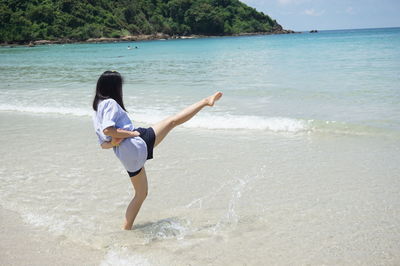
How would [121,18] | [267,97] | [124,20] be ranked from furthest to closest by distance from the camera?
[124,20], [121,18], [267,97]

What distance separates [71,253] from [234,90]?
11051 mm

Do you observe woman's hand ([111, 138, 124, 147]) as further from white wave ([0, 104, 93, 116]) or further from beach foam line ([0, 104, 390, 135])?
white wave ([0, 104, 93, 116])

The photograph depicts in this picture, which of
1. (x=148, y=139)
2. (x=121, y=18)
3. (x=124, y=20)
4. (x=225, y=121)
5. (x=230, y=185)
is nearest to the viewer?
(x=148, y=139)

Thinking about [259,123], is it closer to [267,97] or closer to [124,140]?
[267,97]

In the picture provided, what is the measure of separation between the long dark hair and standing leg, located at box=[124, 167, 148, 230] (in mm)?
772

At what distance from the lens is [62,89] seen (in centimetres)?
1556

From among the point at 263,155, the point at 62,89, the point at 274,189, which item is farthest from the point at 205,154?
the point at 62,89

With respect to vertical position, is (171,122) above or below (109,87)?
below

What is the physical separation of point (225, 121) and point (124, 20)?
5148 inches

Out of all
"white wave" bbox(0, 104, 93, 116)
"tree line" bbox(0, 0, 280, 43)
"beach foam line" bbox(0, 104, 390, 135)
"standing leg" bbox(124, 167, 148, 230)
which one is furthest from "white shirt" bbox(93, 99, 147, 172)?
"tree line" bbox(0, 0, 280, 43)

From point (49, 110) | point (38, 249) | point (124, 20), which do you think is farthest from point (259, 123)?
point (124, 20)

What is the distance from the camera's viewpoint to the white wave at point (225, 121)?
8.10m

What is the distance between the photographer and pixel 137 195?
388cm

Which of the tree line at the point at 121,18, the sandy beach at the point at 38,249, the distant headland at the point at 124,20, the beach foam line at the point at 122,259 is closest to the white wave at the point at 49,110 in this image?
the sandy beach at the point at 38,249
